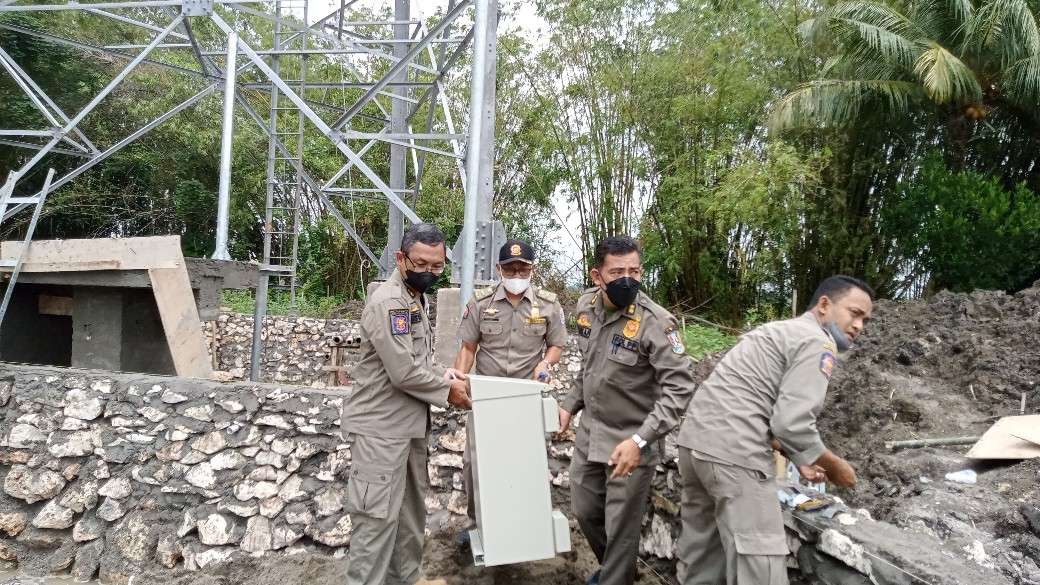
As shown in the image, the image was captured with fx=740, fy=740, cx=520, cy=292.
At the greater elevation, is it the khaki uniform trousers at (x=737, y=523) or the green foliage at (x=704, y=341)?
the green foliage at (x=704, y=341)

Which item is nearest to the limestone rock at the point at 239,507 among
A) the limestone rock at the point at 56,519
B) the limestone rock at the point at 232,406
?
the limestone rock at the point at 232,406

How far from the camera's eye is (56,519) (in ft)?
15.2

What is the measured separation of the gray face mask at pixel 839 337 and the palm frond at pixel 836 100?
338 inches

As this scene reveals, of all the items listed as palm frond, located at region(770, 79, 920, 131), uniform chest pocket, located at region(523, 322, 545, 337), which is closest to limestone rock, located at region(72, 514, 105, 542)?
uniform chest pocket, located at region(523, 322, 545, 337)

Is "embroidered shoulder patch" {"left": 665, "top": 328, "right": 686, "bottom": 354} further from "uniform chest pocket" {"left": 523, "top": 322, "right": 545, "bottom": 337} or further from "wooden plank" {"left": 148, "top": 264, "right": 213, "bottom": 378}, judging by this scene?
"wooden plank" {"left": 148, "top": 264, "right": 213, "bottom": 378}

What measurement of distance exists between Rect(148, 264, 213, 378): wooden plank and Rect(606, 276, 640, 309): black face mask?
378cm

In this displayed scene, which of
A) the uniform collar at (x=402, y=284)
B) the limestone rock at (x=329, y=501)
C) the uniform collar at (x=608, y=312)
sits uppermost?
the uniform collar at (x=402, y=284)

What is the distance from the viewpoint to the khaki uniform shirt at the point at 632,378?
321cm

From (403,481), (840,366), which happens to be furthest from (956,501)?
(840,366)

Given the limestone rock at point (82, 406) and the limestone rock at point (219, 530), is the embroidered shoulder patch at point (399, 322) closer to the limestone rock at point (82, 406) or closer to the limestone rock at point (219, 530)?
the limestone rock at point (219, 530)

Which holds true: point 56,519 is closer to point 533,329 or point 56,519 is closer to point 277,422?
point 277,422

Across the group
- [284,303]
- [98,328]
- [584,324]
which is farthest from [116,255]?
[284,303]

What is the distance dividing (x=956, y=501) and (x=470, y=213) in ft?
10.7

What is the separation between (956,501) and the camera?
333 centimetres
